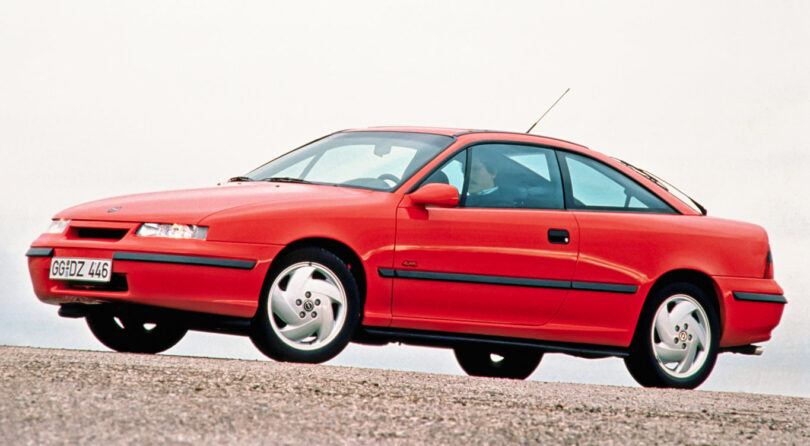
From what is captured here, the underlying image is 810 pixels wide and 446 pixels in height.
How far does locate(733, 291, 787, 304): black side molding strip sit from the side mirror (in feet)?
8.23

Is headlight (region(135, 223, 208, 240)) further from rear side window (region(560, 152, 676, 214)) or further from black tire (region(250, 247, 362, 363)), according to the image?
rear side window (region(560, 152, 676, 214))

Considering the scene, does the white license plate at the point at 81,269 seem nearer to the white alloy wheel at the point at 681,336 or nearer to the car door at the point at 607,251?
the car door at the point at 607,251

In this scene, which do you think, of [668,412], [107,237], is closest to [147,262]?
[107,237]

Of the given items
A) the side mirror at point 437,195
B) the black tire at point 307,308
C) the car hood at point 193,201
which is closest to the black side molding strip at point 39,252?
the car hood at point 193,201

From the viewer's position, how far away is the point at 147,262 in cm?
699

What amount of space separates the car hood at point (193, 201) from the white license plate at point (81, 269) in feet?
0.95

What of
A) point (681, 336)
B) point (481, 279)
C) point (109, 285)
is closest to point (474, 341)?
point (481, 279)

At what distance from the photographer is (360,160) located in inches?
320

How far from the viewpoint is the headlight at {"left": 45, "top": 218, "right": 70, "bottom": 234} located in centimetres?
750

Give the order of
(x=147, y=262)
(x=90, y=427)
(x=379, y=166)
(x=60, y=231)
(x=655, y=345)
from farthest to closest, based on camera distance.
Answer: (x=655, y=345) → (x=379, y=166) → (x=60, y=231) → (x=147, y=262) → (x=90, y=427)

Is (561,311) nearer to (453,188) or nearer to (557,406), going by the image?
(453,188)

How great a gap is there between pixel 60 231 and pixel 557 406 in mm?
3340

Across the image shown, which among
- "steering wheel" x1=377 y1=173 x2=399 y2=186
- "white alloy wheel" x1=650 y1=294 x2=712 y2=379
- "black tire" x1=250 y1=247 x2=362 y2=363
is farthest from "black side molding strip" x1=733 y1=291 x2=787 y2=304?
"black tire" x1=250 y1=247 x2=362 y2=363

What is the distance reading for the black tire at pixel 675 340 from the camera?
8.47 m
